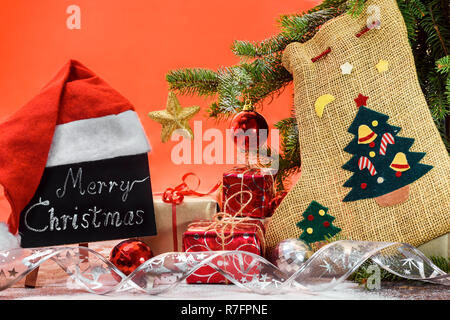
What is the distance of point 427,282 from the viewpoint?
0.77 m

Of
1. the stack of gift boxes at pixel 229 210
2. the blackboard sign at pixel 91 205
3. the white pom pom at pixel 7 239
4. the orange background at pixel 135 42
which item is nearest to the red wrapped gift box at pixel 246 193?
the stack of gift boxes at pixel 229 210

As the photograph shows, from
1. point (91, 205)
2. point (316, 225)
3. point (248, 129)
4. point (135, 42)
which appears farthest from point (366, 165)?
point (135, 42)

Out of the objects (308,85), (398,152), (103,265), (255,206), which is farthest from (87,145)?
(398,152)

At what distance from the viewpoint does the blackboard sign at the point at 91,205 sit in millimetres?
858

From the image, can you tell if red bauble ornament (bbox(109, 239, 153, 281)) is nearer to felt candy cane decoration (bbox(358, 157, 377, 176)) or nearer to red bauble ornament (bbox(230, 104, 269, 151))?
red bauble ornament (bbox(230, 104, 269, 151))

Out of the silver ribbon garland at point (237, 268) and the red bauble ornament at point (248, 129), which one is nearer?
the silver ribbon garland at point (237, 268)

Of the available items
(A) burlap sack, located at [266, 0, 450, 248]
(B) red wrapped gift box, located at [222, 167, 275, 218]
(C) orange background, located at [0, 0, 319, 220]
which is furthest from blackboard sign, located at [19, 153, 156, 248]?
(C) orange background, located at [0, 0, 319, 220]

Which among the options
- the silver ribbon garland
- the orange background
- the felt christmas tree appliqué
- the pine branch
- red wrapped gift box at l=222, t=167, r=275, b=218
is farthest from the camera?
the orange background

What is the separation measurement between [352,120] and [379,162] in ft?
0.33

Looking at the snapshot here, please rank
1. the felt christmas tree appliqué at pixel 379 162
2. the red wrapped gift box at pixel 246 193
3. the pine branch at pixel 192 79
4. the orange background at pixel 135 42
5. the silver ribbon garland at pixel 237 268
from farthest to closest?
the orange background at pixel 135 42, the pine branch at pixel 192 79, the red wrapped gift box at pixel 246 193, the felt christmas tree appliqué at pixel 379 162, the silver ribbon garland at pixel 237 268

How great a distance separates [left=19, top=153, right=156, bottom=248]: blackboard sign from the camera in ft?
2.82

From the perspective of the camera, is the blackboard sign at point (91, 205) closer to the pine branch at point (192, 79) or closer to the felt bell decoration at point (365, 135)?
the pine branch at point (192, 79)

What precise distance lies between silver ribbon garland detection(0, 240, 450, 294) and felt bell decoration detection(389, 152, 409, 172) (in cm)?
15

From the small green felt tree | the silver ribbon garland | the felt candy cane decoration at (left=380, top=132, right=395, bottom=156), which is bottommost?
the silver ribbon garland
